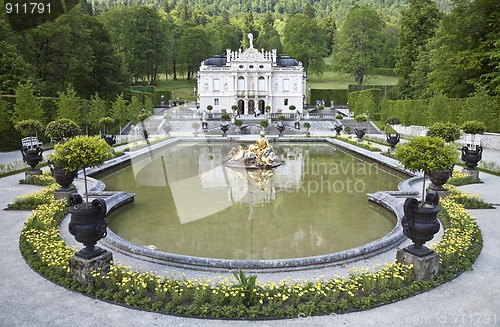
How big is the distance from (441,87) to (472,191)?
2814cm

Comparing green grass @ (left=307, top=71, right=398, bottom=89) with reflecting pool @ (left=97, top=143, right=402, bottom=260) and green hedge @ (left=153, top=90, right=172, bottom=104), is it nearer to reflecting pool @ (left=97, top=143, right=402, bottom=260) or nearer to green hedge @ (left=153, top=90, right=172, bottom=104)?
green hedge @ (left=153, top=90, right=172, bottom=104)

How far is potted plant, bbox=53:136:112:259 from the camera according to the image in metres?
7.58

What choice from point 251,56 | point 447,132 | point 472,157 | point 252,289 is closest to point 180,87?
point 251,56

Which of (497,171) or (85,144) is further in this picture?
(497,171)

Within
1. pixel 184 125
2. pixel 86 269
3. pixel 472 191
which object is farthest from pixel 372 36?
pixel 86 269

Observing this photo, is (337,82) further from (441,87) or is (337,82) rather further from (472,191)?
(472,191)

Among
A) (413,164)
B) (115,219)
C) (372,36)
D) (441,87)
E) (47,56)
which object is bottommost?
(115,219)

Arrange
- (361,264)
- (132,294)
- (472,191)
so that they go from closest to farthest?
(132,294) < (361,264) < (472,191)

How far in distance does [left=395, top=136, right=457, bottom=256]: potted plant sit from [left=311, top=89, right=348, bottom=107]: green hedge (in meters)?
64.3

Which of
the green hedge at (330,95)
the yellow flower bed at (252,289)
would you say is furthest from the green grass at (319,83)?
the yellow flower bed at (252,289)

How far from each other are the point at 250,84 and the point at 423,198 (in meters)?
55.5

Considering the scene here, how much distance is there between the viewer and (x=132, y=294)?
702 centimetres

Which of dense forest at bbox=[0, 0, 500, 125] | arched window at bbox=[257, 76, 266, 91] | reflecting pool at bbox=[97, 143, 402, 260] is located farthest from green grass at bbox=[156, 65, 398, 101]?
reflecting pool at bbox=[97, 143, 402, 260]

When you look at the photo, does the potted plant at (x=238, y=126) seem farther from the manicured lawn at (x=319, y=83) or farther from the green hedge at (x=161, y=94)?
the manicured lawn at (x=319, y=83)
